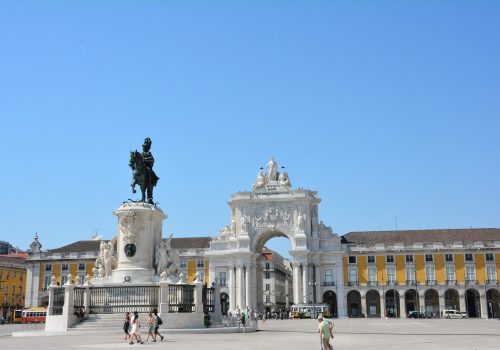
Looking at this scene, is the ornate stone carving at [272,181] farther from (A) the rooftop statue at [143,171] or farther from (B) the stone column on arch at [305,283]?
(A) the rooftop statue at [143,171]

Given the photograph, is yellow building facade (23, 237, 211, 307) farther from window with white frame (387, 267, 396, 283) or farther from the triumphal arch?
window with white frame (387, 267, 396, 283)

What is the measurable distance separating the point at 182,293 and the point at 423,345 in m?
9.93

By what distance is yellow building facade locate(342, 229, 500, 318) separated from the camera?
82.5 m

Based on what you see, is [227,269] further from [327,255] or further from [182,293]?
[182,293]

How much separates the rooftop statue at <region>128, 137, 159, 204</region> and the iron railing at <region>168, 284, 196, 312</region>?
4517 millimetres

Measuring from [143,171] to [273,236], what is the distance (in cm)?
6215

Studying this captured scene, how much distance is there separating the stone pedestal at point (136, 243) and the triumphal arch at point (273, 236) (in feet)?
187

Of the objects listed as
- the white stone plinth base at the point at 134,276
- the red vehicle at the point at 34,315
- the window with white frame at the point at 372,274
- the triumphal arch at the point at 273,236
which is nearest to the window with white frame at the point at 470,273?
the window with white frame at the point at 372,274

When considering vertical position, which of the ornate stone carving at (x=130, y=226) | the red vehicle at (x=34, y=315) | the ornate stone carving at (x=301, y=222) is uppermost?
the ornate stone carving at (x=301, y=222)

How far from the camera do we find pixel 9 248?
11112cm

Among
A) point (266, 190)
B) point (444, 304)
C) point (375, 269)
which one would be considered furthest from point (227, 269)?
point (444, 304)

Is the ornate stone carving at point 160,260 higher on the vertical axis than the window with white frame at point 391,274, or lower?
lower

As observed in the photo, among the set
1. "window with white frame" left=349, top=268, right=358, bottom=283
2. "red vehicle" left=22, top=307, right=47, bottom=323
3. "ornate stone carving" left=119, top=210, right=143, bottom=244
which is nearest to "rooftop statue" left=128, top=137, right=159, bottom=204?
"ornate stone carving" left=119, top=210, right=143, bottom=244

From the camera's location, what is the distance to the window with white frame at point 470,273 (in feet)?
271
